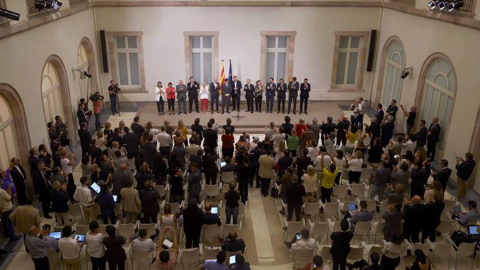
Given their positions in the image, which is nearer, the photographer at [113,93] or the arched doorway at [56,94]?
the arched doorway at [56,94]

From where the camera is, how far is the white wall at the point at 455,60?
12492 millimetres

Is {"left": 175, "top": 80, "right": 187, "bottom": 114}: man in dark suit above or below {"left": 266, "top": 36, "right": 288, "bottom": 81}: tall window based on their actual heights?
below

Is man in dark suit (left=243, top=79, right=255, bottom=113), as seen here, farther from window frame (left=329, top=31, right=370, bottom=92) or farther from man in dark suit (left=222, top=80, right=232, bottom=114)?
window frame (left=329, top=31, right=370, bottom=92)

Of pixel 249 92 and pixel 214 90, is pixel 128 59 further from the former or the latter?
pixel 249 92

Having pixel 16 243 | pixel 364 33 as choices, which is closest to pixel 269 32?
pixel 364 33

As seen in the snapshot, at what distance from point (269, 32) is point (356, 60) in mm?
4343

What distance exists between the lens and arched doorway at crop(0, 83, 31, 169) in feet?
36.6

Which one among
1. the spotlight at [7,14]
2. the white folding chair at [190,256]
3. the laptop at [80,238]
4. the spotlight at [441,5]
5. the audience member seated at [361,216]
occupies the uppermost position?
the spotlight at [441,5]

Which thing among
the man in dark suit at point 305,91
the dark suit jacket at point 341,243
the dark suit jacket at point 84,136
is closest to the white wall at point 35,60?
the dark suit jacket at point 84,136

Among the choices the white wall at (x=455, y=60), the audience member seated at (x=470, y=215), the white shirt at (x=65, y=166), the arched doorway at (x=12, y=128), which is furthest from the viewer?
the white wall at (x=455, y=60)

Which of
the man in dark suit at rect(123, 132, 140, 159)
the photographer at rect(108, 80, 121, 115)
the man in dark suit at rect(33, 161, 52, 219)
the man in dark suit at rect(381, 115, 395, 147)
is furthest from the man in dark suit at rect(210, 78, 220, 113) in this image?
the man in dark suit at rect(33, 161, 52, 219)

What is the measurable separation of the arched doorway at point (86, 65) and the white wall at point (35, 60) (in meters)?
1.22

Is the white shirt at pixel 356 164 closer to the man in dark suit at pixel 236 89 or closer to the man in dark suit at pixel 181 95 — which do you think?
the man in dark suit at pixel 236 89

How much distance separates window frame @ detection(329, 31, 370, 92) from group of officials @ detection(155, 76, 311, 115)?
2.42 metres
